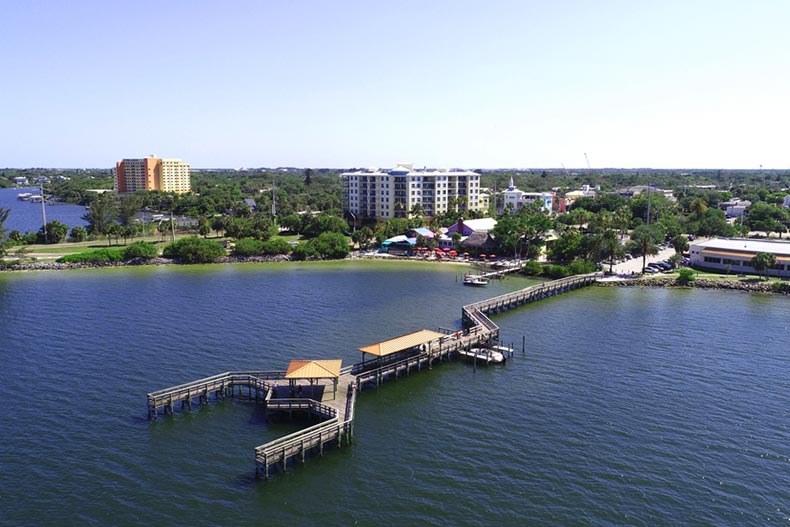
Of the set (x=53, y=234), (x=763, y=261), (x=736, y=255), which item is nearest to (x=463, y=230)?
(x=736, y=255)

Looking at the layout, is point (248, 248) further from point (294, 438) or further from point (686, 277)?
point (294, 438)

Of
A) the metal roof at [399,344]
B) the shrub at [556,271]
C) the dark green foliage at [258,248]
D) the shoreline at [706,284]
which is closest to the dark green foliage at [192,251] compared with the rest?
the dark green foliage at [258,248]

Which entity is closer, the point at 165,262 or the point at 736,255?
the point at 736,255

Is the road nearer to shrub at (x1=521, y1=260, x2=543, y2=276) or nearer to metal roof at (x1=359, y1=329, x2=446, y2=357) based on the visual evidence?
shrub at (x1=521, y1=260, x2=543, y2=276)

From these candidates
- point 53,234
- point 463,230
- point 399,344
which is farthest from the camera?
point 463,230

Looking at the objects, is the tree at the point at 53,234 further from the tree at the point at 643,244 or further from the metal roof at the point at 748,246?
the metal roof at the point at 748,246

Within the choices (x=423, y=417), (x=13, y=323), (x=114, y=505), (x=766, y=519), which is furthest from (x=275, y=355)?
(x=766, y=519)

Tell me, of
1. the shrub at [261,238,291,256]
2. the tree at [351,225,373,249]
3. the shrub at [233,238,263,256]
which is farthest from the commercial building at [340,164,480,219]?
the shrub at [233,238,263,256]
